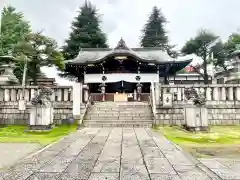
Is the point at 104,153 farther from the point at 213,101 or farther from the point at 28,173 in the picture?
the point at 213,101

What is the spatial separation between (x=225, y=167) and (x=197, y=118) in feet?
18.5

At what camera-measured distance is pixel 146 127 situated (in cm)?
1078

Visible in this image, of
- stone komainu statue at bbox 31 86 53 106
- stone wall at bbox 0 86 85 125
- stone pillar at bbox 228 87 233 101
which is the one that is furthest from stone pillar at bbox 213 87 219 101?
stone komainu statue at bbox 31 86 53 106

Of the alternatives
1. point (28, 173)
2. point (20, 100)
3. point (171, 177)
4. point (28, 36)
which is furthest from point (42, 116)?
point (28, 36)

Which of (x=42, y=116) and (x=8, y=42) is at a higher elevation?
(x=8, y=42)

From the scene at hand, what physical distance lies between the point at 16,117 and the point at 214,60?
94.9 ft

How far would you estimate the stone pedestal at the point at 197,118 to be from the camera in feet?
30.7

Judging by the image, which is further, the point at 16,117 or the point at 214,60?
the point at 214,60

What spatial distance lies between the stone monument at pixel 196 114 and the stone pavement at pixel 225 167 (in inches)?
192

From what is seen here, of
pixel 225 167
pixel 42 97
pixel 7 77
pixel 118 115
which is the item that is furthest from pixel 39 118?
pixel 225 167

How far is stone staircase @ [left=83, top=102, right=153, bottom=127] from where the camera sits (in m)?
11.2

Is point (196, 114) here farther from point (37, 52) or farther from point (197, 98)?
point (37, 52)

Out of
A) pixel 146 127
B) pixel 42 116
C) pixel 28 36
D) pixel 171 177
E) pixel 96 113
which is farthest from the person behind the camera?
pixel 28 36

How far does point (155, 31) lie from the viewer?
4731 centimetres
